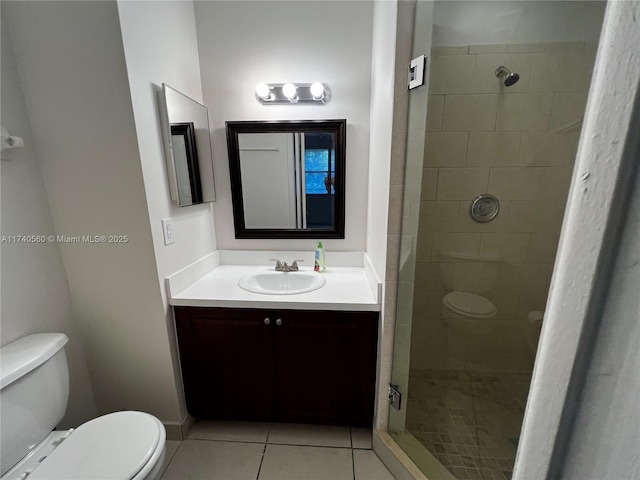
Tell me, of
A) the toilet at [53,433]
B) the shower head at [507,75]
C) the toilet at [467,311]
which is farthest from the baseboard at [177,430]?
the shower head at [507,75]

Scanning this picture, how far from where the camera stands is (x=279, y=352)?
136 cm

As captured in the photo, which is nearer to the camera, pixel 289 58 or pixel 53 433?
pixel 53 433

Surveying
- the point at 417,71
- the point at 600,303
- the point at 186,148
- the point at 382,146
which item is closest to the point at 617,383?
the point at 600,303

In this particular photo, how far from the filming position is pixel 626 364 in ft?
0.79

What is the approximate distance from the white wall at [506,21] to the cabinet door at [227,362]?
1580 mm

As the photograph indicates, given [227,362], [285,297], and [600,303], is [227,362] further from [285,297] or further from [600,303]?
[600,303]

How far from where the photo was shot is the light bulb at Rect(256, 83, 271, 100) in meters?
1.58

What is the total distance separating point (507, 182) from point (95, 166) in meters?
1.97

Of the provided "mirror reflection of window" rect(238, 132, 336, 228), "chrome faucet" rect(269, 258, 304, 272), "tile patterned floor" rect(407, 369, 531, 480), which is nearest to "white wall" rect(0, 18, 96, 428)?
"mirror reflection of window" rect(238, 132, 336, 228)

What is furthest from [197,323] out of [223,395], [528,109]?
[528,109]

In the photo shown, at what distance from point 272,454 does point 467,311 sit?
4.38 ft

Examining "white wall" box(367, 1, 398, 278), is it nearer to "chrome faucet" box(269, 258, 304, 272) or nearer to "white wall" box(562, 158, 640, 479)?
"chrome faucet" box(269, 258, 304, 272)

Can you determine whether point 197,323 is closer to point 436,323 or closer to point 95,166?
point 95,166

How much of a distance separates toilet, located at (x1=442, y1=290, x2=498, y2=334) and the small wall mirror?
1.61 meters
